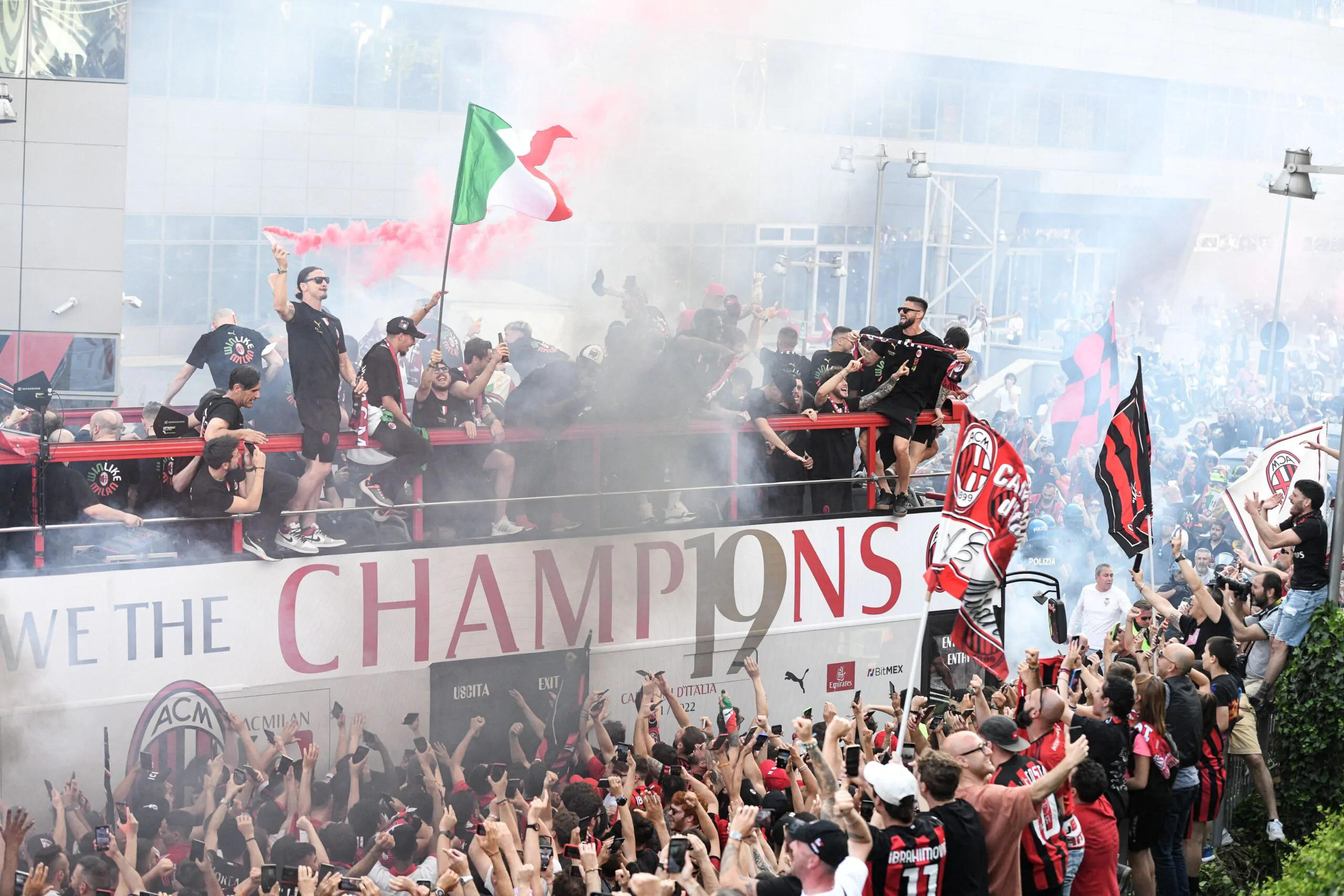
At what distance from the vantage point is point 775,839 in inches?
200

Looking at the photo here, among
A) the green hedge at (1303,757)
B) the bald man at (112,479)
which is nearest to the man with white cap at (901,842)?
the green hedge at (1303,757)

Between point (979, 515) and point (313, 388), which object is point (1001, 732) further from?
point (313, 388)

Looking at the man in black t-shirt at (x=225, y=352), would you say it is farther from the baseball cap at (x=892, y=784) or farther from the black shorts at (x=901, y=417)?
the baseball cap at (x=892, y=784)

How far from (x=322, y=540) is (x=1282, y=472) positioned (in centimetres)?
590

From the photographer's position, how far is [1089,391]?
9.82 m

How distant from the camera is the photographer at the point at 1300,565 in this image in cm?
738

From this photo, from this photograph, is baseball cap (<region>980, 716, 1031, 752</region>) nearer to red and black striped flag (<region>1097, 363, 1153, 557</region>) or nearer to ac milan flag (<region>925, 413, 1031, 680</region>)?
ac milan flag (<region>925, 413, 1031, 680</region>)

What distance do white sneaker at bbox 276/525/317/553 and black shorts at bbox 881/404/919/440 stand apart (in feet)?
11.0

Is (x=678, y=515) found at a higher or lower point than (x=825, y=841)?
higher

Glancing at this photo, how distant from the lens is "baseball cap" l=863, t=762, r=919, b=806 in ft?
12.7

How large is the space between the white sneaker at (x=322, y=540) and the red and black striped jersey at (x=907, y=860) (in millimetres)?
3464

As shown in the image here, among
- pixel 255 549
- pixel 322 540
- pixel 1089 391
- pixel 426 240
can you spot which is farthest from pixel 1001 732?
pixel 426 240

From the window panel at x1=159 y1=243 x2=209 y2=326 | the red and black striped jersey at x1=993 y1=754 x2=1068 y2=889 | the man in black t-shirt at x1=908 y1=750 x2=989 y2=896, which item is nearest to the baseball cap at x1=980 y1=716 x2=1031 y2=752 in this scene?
the red and black striped jersey at x1=993 y1=754 x2=1068 y2=889

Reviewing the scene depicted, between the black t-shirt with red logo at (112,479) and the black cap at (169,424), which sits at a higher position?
the black cap at (169,424)
